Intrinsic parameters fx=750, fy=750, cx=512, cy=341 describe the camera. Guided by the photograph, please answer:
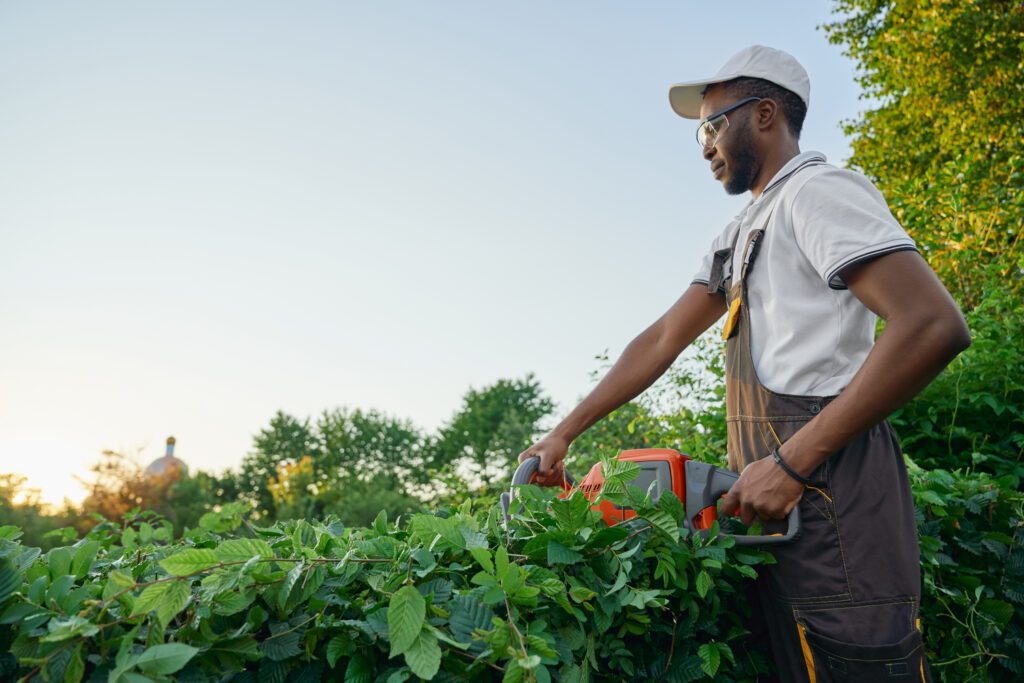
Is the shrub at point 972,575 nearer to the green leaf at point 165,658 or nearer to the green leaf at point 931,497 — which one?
the green leaf at point 931,497

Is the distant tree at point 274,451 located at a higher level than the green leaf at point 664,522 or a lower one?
higher

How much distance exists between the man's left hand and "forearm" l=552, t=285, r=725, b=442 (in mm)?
812

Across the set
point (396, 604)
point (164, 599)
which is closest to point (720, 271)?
point (396, 604)

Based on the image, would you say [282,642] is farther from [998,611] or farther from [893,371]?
[998,611]

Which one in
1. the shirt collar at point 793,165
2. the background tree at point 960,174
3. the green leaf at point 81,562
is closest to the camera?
the green leaf at point 81,562

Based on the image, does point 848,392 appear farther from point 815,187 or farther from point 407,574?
point 407,574

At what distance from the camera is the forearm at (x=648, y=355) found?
2.65 m

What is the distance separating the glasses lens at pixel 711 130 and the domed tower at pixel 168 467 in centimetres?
2717

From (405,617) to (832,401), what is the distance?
1.17 m

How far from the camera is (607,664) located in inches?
66.6

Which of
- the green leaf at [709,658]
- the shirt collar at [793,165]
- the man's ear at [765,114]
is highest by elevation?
the man's ear at [765,114]

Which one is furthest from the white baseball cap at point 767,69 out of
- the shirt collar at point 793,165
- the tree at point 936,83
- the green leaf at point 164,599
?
the tree at point 936,83

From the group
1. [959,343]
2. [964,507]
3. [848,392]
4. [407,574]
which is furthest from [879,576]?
[407,574]

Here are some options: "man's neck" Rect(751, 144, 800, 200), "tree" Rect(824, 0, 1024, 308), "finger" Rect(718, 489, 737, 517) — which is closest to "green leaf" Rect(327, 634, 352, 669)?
"finger" Rect(718, 489, 737, 517)
